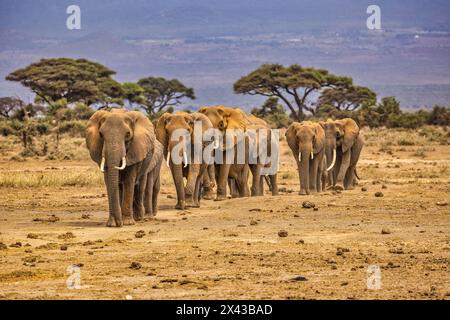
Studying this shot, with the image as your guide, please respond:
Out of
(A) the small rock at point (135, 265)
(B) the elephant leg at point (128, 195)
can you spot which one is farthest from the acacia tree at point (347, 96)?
(A) the small rock at point (135, 265)

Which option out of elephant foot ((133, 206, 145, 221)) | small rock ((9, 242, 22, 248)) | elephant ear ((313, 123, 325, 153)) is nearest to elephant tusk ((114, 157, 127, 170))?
elephant foot ((133, 206, 145, 221))

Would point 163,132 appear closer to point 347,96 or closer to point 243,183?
→ point 243,183

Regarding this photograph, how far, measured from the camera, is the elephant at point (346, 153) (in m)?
29.9

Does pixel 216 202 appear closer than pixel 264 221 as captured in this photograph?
No

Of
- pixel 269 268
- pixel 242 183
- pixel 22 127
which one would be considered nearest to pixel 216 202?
pixel 242 183

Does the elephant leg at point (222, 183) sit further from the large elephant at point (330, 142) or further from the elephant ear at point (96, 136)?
the elephant ear at point (96, 136)

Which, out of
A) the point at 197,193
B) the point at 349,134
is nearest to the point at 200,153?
the point at 197,193

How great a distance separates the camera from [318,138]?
28.1 m

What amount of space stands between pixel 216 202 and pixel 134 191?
4.37 m

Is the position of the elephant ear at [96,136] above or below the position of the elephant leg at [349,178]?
above

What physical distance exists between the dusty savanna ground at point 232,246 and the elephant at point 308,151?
1.59m

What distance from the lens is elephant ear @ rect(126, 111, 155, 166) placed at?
64.5ft
